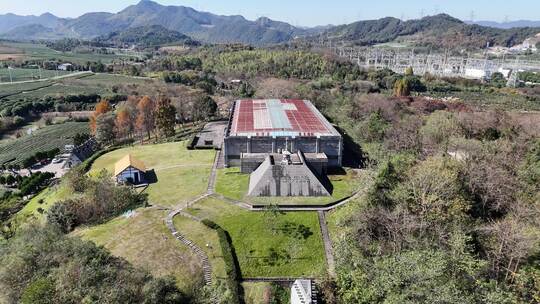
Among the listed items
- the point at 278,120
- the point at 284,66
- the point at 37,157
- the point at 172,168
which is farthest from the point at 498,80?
the point at 37,157

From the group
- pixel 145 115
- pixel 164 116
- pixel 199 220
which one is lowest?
pixel 199 220

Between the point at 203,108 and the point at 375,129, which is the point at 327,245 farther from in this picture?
the point at 203,108

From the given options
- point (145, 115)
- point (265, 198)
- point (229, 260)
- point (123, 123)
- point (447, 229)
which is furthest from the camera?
point (145, 115)

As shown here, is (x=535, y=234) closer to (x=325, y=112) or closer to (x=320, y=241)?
(x=320, y=241)

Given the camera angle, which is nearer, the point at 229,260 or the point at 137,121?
the point at 229,260

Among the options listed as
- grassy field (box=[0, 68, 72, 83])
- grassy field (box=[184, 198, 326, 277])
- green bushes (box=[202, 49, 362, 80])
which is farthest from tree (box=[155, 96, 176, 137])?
grassy field (box=[0, 68, 72, 83])

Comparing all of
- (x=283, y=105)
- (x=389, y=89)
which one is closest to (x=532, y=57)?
(x=389, y=89)

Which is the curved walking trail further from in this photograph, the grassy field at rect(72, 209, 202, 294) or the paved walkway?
the grassy field at rect(72, 209, 202, 294)
